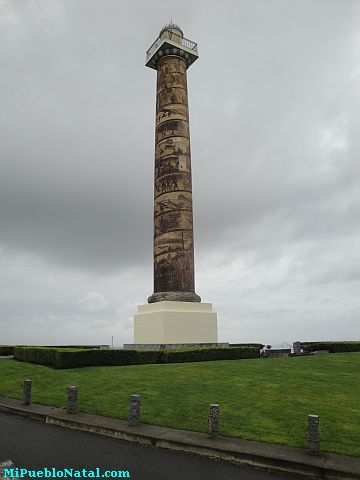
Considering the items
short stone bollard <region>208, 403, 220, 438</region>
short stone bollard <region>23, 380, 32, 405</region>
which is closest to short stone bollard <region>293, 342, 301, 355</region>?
short stone bollard <region>23, 380, 32, 405</region>

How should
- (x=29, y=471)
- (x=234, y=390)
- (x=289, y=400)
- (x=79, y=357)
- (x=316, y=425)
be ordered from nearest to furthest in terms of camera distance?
(x=29, y=471)
(x=316, y=425)
(x=289, y=400)
(x=234, y=390)
(x=79, y=357)

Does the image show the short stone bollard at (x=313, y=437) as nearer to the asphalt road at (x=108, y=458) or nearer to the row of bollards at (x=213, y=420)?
the row of bollards at (x=213, y=420)

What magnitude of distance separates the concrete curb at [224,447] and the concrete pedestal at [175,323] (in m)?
12.9

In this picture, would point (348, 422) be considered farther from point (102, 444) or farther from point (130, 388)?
point (130, 388)

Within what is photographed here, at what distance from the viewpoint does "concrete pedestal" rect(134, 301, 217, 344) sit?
869 inches

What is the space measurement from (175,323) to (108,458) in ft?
51.5

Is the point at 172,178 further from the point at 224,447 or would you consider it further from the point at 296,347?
the point at 224,447

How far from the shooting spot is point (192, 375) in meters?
13.5

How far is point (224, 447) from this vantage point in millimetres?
6820

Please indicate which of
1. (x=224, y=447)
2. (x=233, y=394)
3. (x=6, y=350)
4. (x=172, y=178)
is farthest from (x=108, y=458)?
(x=172, y=178)

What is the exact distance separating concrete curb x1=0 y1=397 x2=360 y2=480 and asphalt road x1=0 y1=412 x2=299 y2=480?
0.55ft

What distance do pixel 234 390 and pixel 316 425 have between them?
4.61m

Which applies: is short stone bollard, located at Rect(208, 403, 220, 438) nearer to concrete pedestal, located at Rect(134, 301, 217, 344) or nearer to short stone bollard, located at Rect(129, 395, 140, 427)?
short stone bollard, located at Rect(129, 395, 140, 427)

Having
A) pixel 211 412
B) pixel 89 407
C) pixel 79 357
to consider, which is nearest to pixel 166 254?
pixel 79 357
